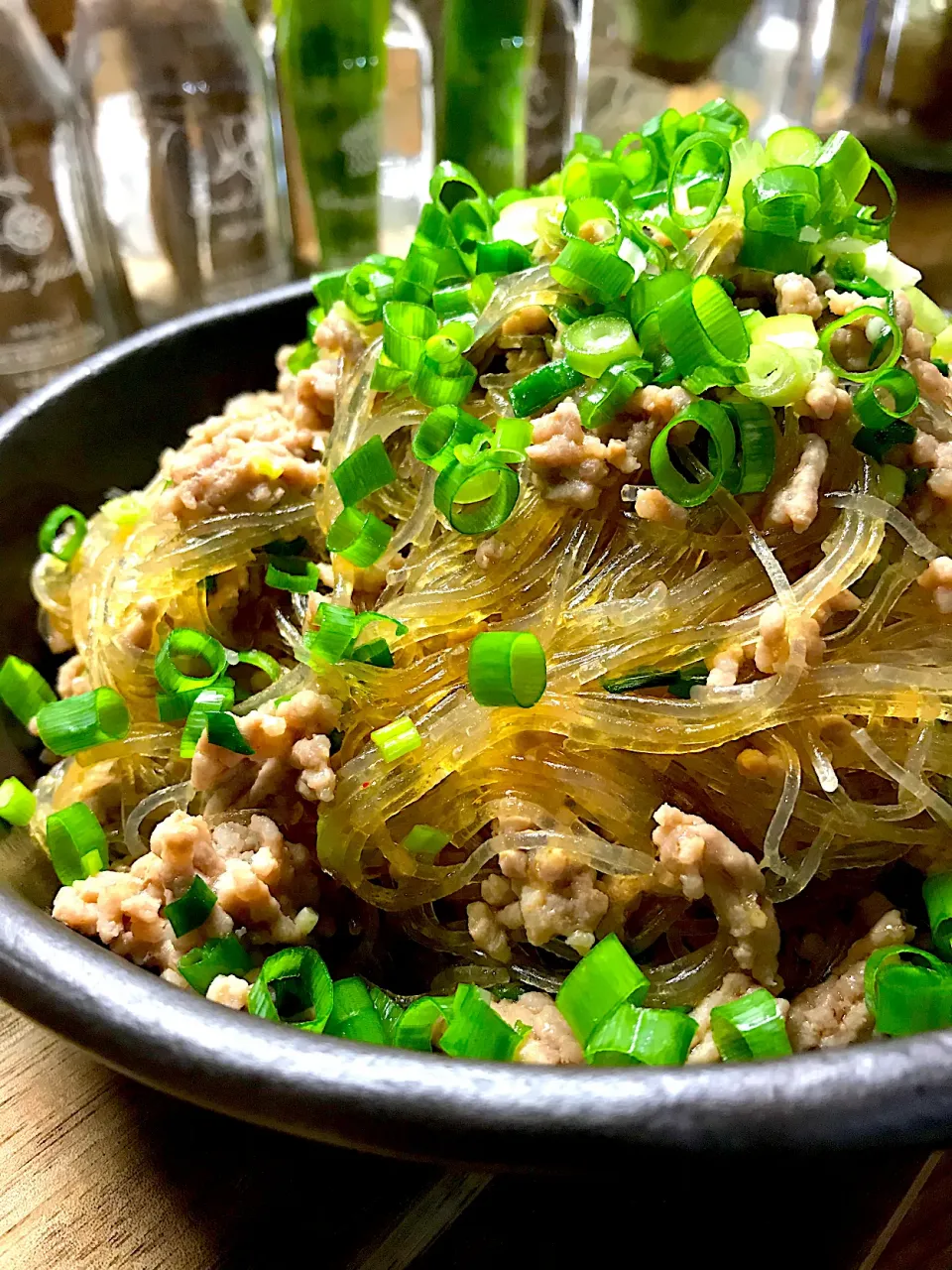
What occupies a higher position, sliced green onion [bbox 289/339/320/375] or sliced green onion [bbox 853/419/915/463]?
sliced green onion [bbox 289/339/320/375]

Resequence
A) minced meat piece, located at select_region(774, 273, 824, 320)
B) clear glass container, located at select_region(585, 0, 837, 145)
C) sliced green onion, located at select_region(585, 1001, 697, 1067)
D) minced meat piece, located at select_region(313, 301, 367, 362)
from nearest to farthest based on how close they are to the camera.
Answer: sliced green onion, located at select_region(585, 1001, 697, 1067) < minced meat piece, located at select_region(774, 273, 824, 320) < minced meat piece, located at select_region(313, 301, 367, 362) < clear glass container, located at select_region(585, 0, 837, 145)

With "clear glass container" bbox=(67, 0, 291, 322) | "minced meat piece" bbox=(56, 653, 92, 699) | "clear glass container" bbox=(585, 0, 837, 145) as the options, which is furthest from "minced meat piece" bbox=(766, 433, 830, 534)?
"clear glass container" bbox=(585, 0, 837, 145)

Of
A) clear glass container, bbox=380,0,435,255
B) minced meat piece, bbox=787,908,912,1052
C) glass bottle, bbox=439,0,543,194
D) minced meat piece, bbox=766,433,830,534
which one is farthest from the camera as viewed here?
clear glass container, bbox=380,0,435,255

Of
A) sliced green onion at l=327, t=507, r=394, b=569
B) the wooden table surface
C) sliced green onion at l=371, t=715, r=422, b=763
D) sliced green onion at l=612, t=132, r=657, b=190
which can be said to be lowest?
the wooden table surface

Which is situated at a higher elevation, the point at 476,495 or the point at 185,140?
the point at 185,140

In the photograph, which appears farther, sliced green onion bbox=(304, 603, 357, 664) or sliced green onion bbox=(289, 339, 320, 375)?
sliced green onion bbox=(289, 339, 320, 375)

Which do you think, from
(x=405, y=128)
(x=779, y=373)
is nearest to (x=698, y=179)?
(x=779, y=373)

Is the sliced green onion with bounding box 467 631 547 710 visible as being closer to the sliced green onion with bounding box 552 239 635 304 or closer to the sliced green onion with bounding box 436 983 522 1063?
the sliced green onion with bounding box 436 983 522 1063

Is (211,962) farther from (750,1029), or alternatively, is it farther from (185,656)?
(750,1029)
